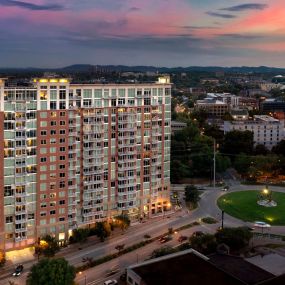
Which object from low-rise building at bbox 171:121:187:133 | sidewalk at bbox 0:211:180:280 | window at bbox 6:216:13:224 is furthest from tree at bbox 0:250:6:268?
low-rise building at bbox 171:121:187:133

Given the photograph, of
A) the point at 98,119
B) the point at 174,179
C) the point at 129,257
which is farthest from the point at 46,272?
the point at 174,179

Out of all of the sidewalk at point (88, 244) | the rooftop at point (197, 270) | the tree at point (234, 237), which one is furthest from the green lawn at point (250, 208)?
the rooftop at point (197, 270)

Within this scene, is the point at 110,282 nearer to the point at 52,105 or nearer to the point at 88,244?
the point at 88,244

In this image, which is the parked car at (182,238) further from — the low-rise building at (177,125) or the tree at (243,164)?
the low-rise building at (177,125)

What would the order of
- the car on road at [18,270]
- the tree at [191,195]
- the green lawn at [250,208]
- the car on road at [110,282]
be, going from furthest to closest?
1. the tree at [191,195]
2. the green lawn at [250,208]
3. the car on road at [18,270]
4. the car on road at [110,282]

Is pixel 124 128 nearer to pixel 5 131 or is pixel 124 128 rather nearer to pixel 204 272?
pixel 5 131

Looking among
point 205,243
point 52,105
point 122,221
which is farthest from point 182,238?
point 52,105

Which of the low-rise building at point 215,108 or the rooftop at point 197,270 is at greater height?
the low-rise building at point 215,108
